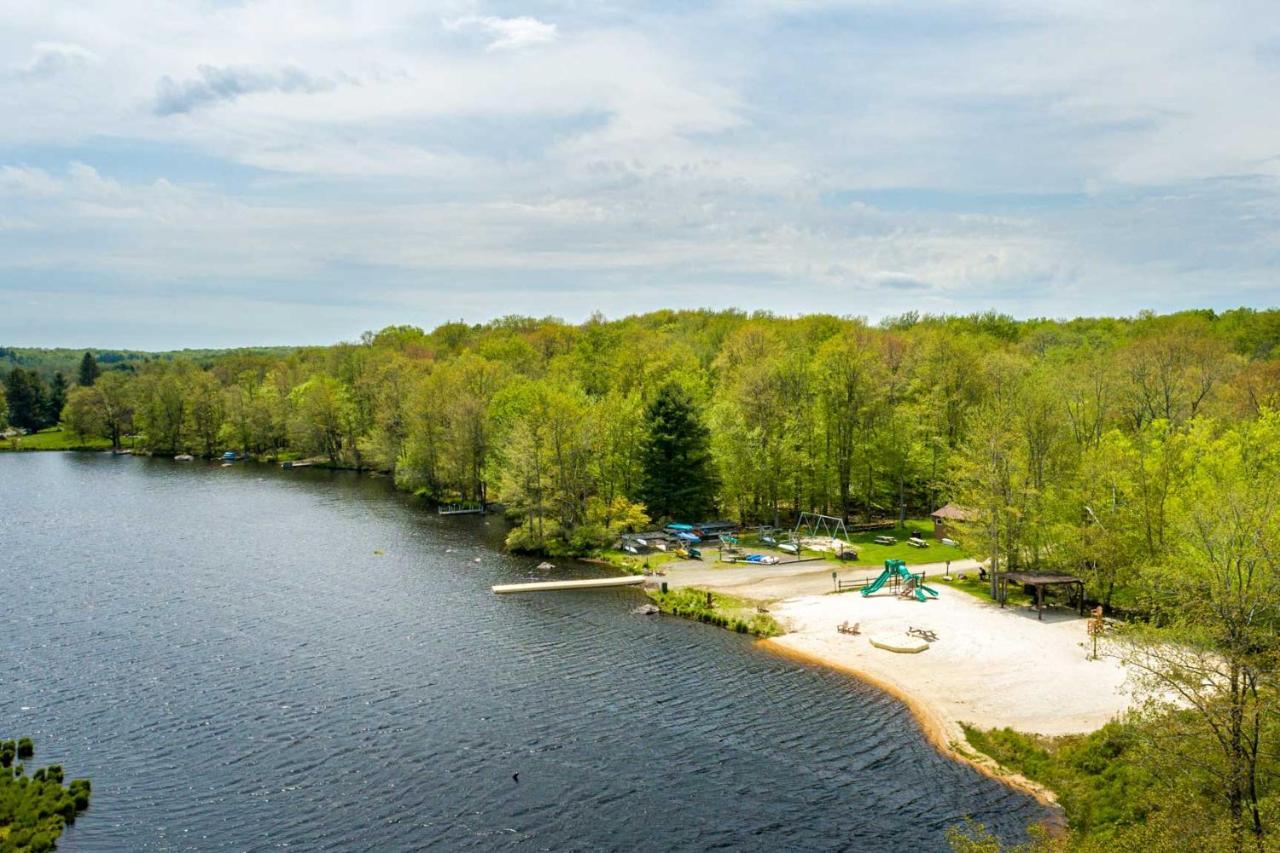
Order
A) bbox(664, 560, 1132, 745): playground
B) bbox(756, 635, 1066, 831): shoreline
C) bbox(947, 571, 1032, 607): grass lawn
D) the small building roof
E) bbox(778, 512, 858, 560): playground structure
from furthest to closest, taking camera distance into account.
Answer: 1. bbox(778, 512, 858, 560): playground structure
2. the small building roof
3. bbox(947, 571, 1032, 607): grass lawn
4. bbox(664, 560, 1132, 745): playground
5. bbox(756, 635, 1066, 831): shoreline

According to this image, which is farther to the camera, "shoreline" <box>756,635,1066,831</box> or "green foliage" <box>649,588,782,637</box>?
"green foliage" <box>649,588,782,637</box>

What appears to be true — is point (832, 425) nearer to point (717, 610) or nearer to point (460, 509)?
point (717, 610)

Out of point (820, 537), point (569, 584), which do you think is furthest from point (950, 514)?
point (569, 584)

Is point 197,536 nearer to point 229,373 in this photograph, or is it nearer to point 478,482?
point 478,482

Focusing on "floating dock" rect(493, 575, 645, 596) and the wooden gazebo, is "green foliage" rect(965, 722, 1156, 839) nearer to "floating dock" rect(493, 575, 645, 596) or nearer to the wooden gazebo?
the wooden gazebo

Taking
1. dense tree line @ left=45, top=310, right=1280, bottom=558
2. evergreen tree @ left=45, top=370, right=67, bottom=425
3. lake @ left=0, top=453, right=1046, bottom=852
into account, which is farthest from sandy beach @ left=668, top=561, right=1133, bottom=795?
evergreen tree @ left=45, top=370, right=67, bottom=425

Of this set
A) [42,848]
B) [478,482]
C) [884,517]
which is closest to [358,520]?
[478,482]

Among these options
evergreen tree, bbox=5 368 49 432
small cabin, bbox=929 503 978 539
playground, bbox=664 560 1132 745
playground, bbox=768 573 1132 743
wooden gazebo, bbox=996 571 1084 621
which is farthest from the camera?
evergreen tree, bbox=5 368 49 432
